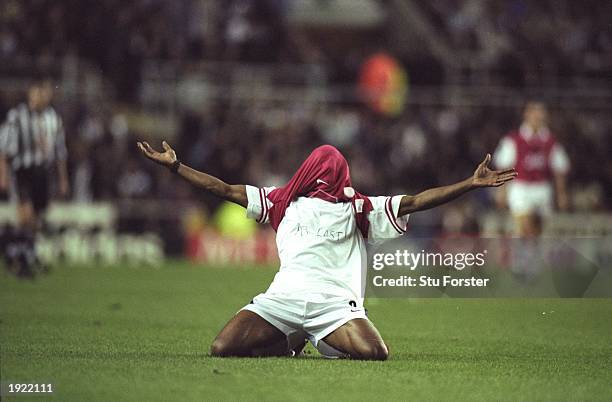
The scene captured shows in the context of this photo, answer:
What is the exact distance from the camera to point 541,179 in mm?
17828

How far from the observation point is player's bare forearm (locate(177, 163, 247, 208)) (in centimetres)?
870

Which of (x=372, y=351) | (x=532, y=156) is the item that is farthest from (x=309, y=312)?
(x=532, y=156)

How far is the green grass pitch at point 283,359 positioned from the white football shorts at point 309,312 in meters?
0.24

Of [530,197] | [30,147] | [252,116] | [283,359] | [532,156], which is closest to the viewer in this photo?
[283,359]

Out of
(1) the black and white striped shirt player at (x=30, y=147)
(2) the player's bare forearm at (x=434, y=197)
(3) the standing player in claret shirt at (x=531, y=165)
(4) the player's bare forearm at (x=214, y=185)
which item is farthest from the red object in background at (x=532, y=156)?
(4) the player's bare forearm at (x=214, y=185)

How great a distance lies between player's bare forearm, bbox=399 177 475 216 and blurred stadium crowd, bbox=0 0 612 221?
16148mm

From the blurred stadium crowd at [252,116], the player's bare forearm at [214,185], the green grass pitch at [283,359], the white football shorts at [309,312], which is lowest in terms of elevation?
the green grass pitch at [283,359]

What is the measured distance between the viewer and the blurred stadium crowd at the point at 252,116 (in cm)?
2505

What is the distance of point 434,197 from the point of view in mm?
8484

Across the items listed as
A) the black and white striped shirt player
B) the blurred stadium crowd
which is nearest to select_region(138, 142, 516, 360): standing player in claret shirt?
Result: the black and white striped shirt player

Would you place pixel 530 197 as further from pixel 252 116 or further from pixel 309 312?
pixel 309 312

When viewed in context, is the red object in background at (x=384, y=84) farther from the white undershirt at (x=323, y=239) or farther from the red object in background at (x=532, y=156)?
the white undershirt at (x=323, y=239)

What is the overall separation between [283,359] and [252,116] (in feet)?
59.2

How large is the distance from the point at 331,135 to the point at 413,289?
1257 cm
